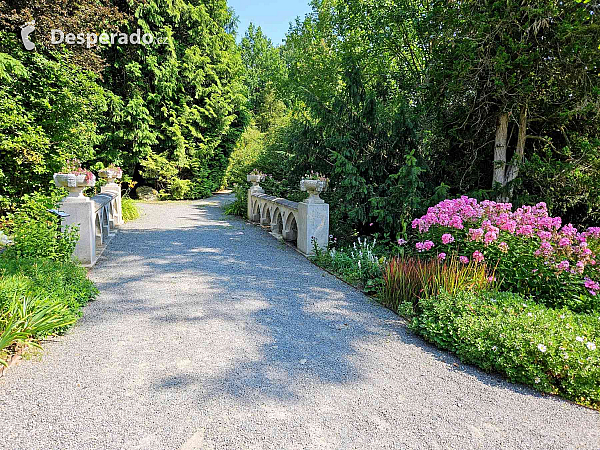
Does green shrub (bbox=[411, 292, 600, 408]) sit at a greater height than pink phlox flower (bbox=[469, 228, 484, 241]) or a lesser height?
lesser

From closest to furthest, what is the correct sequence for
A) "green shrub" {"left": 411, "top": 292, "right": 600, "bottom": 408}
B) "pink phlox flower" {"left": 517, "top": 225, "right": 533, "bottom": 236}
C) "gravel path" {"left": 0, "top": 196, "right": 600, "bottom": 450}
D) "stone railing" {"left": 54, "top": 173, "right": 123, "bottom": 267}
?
1. "gravel path" {"left": 0, "top": 196, "right": 600, "bottom": 450}
2. "green shrub" {"left": 411, "top": 292, "right": 600, "bottom": 408}
3. "pink phlox flower" {"left": 517, "top": 225, "right": 533, "bottom": 236}
4. "stone railing" {"left": 54, "top": 173, "right": 123, "bottom": 267}

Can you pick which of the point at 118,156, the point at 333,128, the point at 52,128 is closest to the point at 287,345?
the point at 333,128

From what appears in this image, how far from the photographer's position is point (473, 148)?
311 inches

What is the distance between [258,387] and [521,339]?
1872mm

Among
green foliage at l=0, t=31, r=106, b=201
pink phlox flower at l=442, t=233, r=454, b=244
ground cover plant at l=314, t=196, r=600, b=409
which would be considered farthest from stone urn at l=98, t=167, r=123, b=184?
pink phlox flower at l=442, t=233, r=454, b=244

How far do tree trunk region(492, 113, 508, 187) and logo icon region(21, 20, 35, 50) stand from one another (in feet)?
28.4

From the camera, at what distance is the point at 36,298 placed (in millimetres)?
3018

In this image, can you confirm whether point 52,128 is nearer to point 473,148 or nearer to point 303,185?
point 303,185

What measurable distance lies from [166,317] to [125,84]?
542 inches

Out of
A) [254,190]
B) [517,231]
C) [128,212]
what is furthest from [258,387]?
[128,212]

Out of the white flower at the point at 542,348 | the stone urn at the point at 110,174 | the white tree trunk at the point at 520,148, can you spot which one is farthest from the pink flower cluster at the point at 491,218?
the stone urn at the point at 110,174

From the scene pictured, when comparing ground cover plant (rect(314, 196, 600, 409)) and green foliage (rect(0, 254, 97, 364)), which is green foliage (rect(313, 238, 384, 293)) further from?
green foliage (rect(0, 254, 97, 364))

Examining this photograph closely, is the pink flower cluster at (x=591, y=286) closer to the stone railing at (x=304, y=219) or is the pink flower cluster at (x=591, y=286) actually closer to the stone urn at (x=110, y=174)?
the stone railing at (x=304, y=219)

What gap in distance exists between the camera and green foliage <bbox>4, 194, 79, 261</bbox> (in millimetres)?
4309
